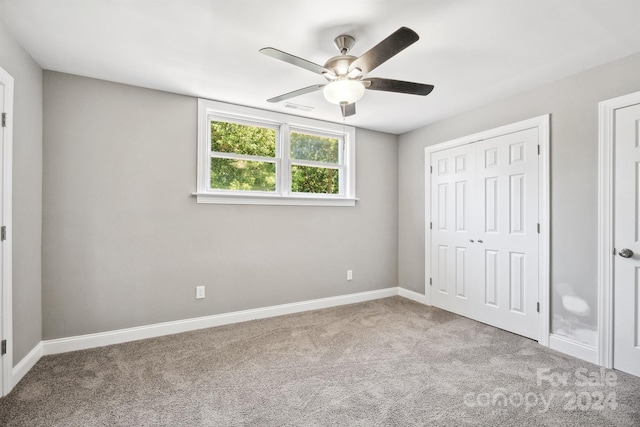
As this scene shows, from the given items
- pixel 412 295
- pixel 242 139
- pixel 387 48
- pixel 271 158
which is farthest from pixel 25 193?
pixel 412 295

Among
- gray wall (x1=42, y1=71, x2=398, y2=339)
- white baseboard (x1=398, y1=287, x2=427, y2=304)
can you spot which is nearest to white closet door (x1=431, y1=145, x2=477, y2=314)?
white baseboard (x1=398, y1=287, x2=427, y2=304)

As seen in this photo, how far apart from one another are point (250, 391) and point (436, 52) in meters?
2.77

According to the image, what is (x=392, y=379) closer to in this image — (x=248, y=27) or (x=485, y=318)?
(x=485, y=318)

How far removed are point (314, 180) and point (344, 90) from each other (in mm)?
2075

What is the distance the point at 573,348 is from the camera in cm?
265

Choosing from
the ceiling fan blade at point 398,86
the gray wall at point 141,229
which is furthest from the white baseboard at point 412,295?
the ceiling fan blade at point 398,86

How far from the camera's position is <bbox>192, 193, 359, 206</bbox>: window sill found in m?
3.27

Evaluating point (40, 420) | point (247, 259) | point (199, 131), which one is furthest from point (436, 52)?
point (40, 420)

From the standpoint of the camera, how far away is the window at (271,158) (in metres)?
3.36

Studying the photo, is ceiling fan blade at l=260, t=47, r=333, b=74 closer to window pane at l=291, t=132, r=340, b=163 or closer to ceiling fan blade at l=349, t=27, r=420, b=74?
ceiling fan blade at l=349, t=27, r=420, b=74

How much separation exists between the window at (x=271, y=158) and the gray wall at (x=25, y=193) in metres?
1.26

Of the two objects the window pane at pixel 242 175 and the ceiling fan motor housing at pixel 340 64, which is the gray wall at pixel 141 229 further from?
the ceiling fan motor housing at pixel 340 64

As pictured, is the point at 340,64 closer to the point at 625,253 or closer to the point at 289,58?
the point at 289,58

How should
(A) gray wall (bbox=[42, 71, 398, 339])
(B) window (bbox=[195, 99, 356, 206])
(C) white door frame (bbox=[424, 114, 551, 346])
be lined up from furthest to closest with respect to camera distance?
(B) window (bbox=[195, 99, 356, 206])
(C) white door frame (bbox=[424, 114, 551, 346])
(A) gray wall (bbox=[42, 71, 398, 339])
